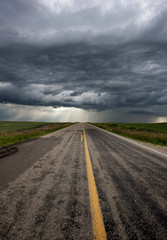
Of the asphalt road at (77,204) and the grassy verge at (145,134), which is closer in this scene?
the asphalt road at (77,204)

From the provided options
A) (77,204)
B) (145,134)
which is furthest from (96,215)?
(145,134)

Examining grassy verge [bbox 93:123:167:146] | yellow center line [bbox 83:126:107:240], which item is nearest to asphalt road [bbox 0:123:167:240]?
yellow center line [bbox 83:126:107:240]

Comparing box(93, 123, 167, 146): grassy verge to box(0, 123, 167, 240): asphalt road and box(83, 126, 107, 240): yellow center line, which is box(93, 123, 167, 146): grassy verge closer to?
Result: box(0, 123, 167, 240): asphalt road

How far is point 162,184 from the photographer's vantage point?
3.23m

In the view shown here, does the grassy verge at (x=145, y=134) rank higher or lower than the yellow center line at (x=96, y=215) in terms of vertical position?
lower

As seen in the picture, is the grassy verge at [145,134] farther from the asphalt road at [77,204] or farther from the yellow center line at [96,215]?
the yellow center line at [96,215]

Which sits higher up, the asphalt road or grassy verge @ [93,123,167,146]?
the asphalt road

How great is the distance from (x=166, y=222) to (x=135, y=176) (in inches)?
69.6

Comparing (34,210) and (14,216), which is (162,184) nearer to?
(34,210)

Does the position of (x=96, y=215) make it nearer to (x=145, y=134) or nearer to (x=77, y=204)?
(x=77, y=204)

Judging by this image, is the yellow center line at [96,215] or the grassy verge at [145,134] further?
the grassy verge at [145,134]

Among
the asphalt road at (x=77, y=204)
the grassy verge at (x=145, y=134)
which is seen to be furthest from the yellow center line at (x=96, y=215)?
the grassy verge at (x=145, y=134)

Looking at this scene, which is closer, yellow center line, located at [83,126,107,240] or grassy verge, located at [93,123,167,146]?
yellow center line, located at [83,126,107,240]

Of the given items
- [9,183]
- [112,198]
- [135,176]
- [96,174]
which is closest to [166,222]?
[112,198]
